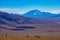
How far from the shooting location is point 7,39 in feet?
41.5

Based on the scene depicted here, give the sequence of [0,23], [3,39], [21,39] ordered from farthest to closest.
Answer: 1. [0,23]
2. [21,39]
3. [3,39]

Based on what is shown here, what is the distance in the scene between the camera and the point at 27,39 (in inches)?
531

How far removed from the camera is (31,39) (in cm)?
1348

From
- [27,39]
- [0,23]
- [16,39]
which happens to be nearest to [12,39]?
[16,39]

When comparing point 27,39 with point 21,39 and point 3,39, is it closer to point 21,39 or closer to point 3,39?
point 21,39

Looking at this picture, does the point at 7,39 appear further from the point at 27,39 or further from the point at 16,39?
the point at 27,39

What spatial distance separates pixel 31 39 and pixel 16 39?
1142 mm

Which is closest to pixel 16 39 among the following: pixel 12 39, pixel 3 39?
pixel 12 39

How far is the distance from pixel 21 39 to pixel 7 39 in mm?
1167

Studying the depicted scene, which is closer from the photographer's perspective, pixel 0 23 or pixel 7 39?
pixel 7 39

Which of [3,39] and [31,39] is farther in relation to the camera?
[31,39]

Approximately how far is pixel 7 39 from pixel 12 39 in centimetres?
53

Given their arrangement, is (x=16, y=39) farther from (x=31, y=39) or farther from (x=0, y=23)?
(x=0, y=23)

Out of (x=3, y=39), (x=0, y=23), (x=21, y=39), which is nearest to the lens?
(x=3, y=39)
